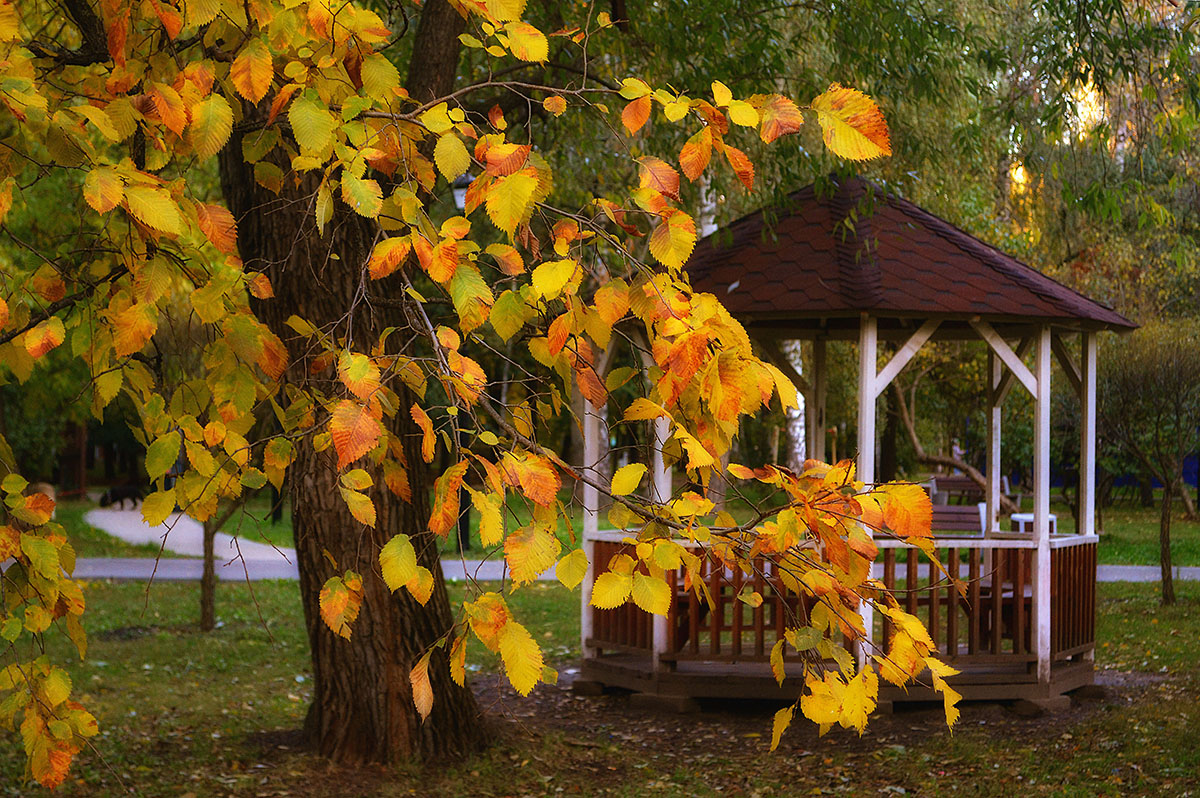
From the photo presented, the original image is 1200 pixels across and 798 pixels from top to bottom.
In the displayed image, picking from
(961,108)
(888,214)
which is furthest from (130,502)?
(888,214)

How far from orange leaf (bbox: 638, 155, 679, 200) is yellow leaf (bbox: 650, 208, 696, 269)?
0.14 ft

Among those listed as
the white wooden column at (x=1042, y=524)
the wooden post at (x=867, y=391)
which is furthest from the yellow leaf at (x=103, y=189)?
the white wooden column at (x=1042, y=524)

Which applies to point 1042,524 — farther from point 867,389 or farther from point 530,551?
point 530,551

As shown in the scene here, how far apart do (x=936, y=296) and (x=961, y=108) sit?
8.52 meters

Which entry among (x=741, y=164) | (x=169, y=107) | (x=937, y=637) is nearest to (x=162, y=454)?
(x=169, y=107)

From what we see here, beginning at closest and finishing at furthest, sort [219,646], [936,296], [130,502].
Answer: [936,296] < [219,646] < [130,502]

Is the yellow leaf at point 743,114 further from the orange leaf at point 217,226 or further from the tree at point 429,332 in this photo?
the orange leaf at point 217,226

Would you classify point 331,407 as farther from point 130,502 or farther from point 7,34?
point 130,502

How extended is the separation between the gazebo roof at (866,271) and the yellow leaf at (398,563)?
19.4ft

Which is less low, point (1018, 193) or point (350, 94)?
point (1018, 193)

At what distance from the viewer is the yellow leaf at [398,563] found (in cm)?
217

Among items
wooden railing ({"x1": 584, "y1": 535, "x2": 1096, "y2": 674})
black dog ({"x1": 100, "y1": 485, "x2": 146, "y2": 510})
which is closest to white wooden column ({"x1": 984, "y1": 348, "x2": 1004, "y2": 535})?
wooden railing ({"x1": 584, "y1": 535, "x2": 1096, "y2": 674})

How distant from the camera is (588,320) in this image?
8.10 feet

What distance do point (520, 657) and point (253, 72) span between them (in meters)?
1.32
